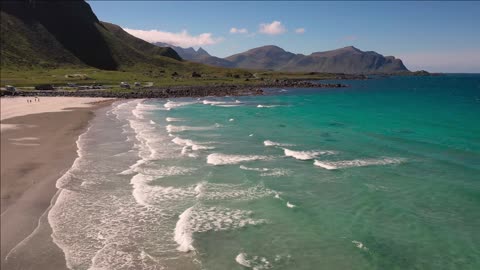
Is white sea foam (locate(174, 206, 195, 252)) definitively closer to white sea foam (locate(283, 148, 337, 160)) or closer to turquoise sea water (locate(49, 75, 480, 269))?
turquoise sea water (locate(49, 75, 480, 269))

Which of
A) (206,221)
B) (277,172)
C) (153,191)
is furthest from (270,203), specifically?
(153,191)

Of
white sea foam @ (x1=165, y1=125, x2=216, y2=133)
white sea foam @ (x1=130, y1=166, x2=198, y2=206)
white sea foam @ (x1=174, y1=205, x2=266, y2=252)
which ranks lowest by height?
white sea foam @ (x1=165, y1=125, x2=216, y2=133)

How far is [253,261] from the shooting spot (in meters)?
15.0

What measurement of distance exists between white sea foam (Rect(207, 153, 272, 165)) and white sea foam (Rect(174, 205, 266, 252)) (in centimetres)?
975

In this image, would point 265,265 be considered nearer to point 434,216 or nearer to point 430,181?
point 434,216

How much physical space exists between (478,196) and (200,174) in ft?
56.5

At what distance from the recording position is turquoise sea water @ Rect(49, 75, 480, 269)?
51.2ft

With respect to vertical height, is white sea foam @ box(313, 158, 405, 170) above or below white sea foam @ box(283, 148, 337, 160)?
above

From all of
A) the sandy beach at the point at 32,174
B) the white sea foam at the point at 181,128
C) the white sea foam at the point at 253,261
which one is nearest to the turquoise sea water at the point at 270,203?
the white sea foam at the point at 253,261

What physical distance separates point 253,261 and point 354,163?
1800cm

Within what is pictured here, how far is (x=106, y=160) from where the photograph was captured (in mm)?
30812

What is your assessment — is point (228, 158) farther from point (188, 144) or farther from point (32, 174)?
point (32, 174)

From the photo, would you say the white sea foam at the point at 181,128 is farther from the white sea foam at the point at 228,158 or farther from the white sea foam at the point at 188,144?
the white sea foam at the point at 228,158

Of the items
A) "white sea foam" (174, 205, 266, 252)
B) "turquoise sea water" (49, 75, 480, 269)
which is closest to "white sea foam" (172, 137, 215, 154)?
"turquoise sea water" (49, 75, 480, 269)
